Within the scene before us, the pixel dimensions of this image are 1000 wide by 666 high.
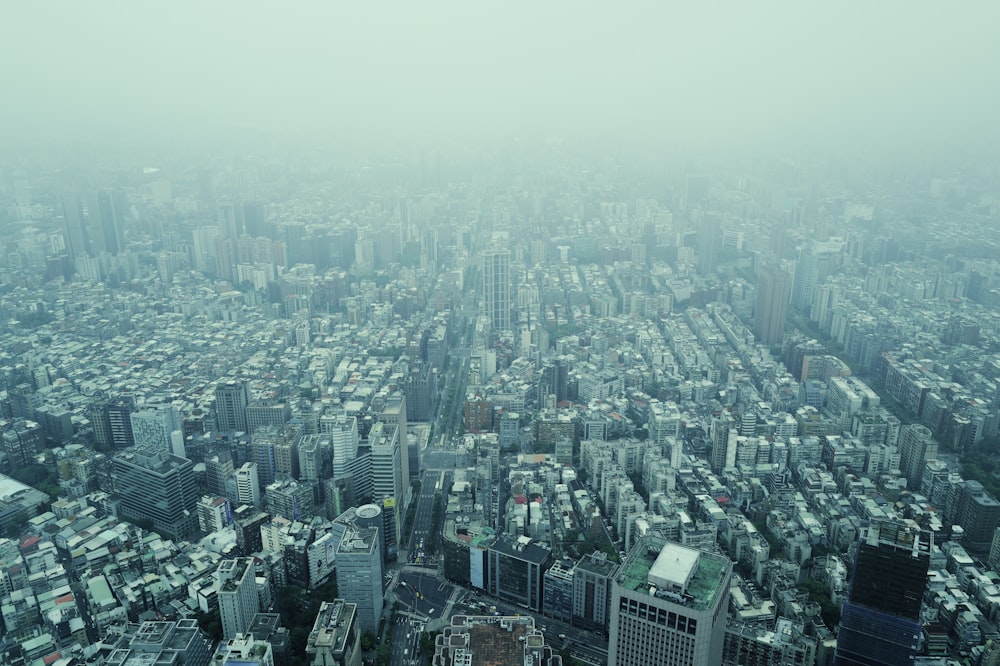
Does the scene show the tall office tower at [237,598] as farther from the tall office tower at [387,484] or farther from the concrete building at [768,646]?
the concrete building at [768,646]

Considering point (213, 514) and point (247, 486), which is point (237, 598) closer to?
point (213, 514)

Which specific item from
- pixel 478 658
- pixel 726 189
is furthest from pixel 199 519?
pixel 726 189

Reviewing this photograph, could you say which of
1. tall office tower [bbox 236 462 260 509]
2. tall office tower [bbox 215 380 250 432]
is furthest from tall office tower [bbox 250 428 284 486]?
tall office tower [bbox 215 380 250 432]

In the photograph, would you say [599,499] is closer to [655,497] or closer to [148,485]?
[655,497]

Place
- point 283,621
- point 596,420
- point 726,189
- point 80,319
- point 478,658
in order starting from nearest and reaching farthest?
point 478,658 → point 283,621 → point 596,420 → point 80,319 → point 726,189

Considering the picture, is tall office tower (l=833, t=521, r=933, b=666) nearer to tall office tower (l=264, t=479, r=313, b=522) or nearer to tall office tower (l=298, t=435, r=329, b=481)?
tall office tower (l=264, t=479, r=313, b=522)
